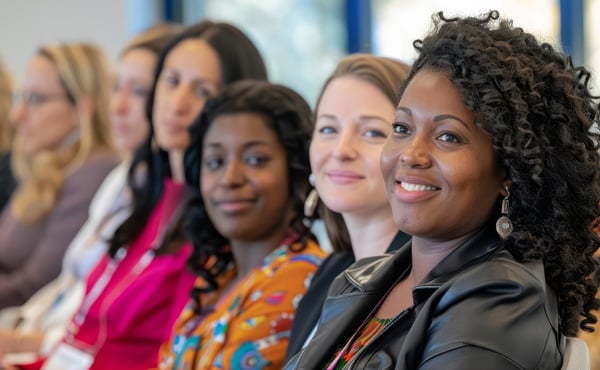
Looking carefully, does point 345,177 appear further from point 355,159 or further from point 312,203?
point 312,203

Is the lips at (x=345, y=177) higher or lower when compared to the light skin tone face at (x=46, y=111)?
higher

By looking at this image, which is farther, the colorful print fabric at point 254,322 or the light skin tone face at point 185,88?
the light skin tone face at point 185,88

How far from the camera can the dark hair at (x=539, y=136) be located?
1531mm

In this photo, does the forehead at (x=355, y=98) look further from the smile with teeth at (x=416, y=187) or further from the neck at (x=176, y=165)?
the neck at (x=176, y=165)

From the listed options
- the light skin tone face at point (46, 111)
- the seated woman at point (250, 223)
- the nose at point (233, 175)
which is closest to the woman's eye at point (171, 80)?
the seated woman at point (250, 223)

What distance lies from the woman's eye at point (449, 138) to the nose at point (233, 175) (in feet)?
3.30

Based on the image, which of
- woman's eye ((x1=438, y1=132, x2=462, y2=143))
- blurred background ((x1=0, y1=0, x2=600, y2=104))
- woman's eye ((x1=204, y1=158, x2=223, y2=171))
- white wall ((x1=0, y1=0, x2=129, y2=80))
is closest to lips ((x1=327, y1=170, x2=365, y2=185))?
woman's eye ((x1=204, y1=158, x2=223, y2=171))

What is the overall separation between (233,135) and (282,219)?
25 cm

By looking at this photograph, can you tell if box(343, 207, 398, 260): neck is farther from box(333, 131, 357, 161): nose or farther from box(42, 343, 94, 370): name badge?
Answer: box(42, 343, 94, 370): name badge

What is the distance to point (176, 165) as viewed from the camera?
A: 331 centimetres

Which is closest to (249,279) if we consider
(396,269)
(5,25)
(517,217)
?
(396,269)

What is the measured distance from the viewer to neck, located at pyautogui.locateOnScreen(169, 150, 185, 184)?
3273mm

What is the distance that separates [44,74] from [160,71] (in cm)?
123

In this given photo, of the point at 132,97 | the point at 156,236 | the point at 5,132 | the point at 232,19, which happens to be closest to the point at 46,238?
the point at 132,97
